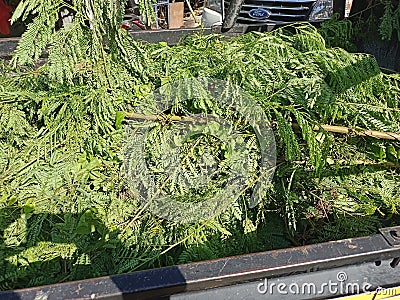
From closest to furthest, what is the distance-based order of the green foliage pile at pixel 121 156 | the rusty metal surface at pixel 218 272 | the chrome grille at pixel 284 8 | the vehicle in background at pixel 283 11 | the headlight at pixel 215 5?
the rusty metal surface at pixel 218 272 → the green foliage pile at pixel 121 156 → the vehicle in background at pixel 283 11 → the chrome grille at pixel 284 8 → the headlight at pixel 215 5

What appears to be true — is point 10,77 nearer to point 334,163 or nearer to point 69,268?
point 69,268

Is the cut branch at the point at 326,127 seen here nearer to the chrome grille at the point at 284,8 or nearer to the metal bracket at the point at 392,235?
the metal bracket at the point at 392,235

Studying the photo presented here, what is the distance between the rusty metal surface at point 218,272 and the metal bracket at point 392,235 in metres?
0.01

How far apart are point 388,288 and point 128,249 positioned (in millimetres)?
779

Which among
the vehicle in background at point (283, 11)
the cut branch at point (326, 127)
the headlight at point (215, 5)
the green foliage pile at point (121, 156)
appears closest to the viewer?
the green foliage pile at point (121, 156)

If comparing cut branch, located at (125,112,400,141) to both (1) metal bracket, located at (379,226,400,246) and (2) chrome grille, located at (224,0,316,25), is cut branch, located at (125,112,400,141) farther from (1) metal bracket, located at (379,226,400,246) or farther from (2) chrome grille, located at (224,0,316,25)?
(2) chrome grille, located at (224,0,316,25)

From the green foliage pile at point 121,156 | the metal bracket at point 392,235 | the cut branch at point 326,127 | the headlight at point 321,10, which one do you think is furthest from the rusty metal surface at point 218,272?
the headlight at point 321,10

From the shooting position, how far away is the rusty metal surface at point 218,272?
82cm

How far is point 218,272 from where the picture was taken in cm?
87

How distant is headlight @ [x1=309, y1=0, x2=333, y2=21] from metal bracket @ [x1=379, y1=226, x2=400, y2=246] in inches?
109

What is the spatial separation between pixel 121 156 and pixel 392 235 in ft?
3.19

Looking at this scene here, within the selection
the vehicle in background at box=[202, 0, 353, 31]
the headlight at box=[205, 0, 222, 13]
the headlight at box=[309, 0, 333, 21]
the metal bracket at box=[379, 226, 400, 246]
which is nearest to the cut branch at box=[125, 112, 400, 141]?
the metal bracket at box=[379, 226, 400, 246]

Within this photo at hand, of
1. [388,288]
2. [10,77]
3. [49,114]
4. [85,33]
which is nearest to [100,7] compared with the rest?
[85,33]

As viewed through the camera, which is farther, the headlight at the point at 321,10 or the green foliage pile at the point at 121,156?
the headlight at the point at 321,10
